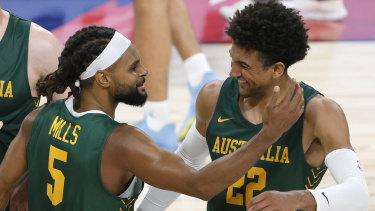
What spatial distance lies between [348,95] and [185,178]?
3760 mm

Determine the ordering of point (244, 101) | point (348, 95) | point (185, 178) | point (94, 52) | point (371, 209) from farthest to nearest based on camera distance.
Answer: point (348, 95) < point (371, 209) < point (244, 101) < point (94, 52) < point (185, 178)

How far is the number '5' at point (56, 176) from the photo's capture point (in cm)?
249

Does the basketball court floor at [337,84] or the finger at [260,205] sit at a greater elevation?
the finger at [260,205]

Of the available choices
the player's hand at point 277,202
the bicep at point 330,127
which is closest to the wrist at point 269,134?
the player's hand at point 277,202

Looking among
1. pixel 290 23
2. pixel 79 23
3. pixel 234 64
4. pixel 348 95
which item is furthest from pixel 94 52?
pixel 79 23

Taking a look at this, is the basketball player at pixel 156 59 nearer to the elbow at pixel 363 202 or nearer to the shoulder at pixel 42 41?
the shoulder at pixel 42 41

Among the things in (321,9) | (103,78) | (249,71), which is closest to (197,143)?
(249,71)

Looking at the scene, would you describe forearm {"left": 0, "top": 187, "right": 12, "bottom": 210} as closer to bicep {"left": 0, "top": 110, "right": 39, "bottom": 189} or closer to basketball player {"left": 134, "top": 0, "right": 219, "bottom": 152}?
bicep {"left": 0, "top": 110, "right": 39, "bottom": 189}

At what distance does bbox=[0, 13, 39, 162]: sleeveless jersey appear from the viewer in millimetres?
3094

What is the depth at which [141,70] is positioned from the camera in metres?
2.56

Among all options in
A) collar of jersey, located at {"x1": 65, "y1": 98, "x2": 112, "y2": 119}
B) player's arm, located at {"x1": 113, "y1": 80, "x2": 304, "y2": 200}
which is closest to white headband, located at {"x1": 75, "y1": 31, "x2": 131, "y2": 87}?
collar of jersey, located at {"x1": 65, "y1": 98, "x2": 112, "y2": 119}

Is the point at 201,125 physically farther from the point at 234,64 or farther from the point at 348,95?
the point at 348,95

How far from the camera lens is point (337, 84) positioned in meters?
6.14

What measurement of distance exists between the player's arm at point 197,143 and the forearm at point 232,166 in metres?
0.52
